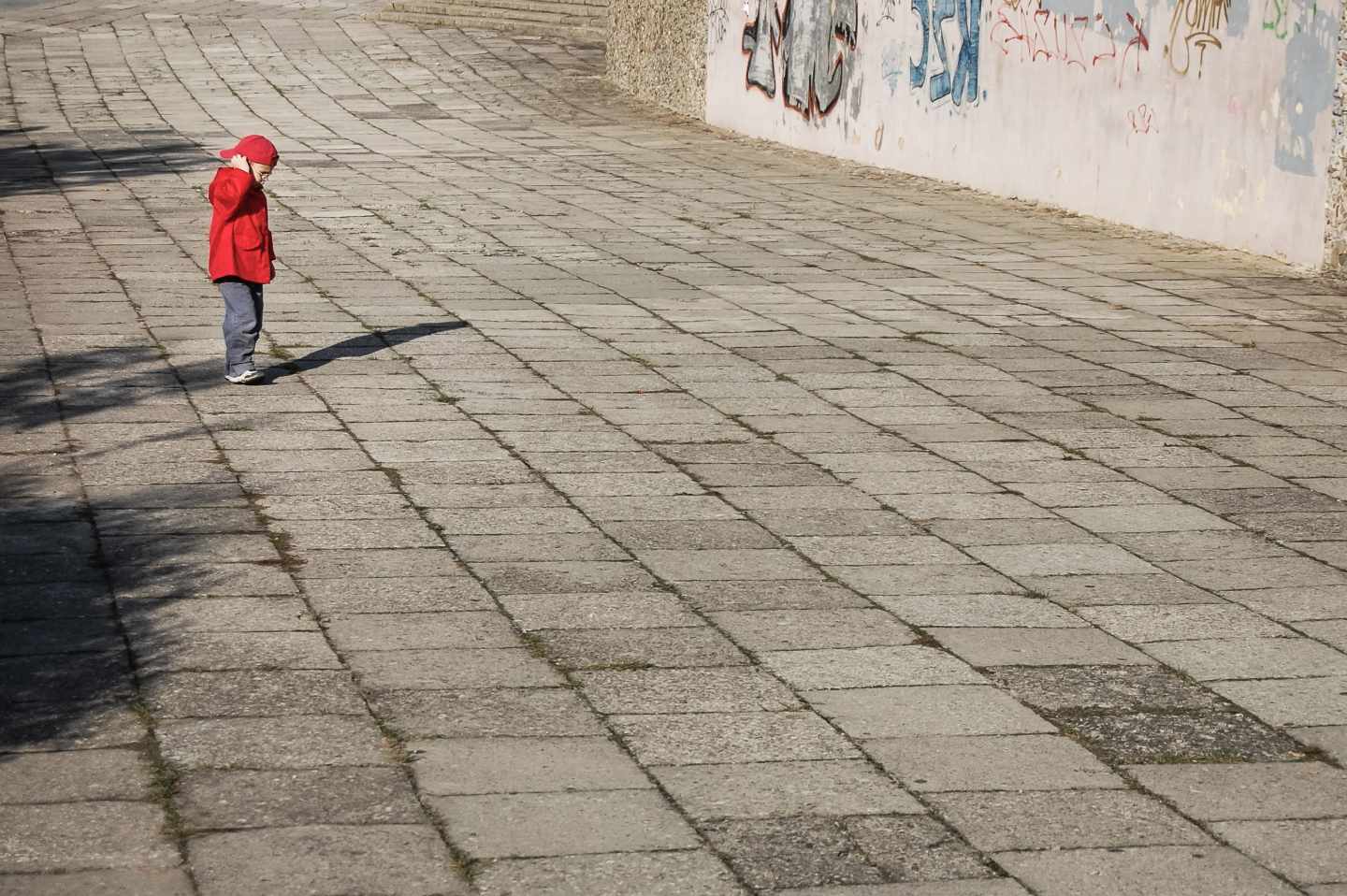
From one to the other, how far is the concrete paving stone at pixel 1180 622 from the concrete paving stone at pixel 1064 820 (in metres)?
1.24

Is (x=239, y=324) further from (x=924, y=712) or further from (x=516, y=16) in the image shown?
(x=516, y=16)

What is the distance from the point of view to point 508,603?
589cm

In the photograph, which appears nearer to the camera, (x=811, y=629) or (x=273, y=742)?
(x=273, y=742)

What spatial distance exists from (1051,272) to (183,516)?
7272 mm

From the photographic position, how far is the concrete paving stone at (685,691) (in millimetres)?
5066

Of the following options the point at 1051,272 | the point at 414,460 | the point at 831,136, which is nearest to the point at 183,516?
the point at 414,460

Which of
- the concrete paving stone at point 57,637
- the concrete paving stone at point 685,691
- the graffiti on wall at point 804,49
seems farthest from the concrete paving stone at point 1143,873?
the graffiti on wall at point 804,49

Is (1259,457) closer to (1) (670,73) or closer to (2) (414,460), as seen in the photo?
(2) (414,460)

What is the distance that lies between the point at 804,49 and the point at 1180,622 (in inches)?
579

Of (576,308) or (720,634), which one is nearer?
(720,634)

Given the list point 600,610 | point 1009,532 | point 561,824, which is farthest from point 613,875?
point 1009,532

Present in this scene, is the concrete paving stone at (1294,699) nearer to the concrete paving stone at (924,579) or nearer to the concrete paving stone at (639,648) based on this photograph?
the concrete paving stone at (924,579)

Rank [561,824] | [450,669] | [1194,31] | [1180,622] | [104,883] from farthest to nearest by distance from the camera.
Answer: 1. [1194,31]
2. [1180,622]
3. [450,669]
4. [561,824]
5. [104,883]

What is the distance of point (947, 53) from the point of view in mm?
16906
